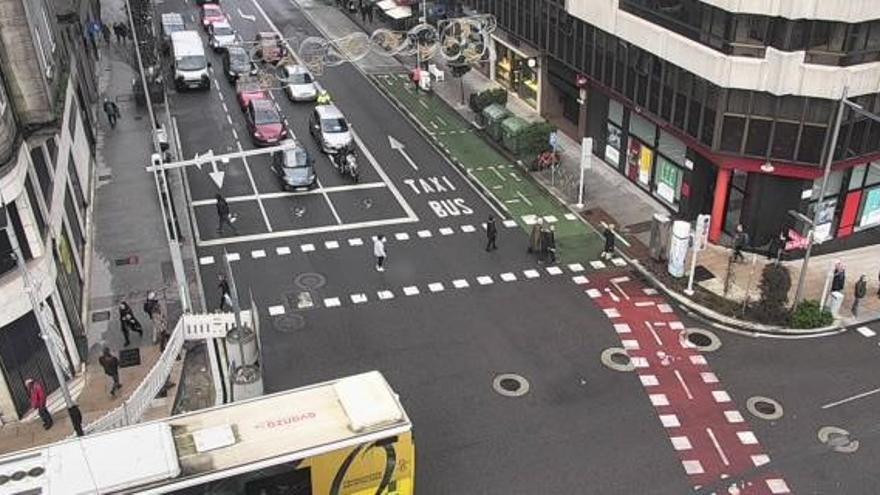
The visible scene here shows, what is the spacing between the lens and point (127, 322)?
97.8 ft

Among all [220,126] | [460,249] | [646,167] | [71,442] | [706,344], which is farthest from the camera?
[220,126]

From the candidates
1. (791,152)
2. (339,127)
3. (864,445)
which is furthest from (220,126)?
(864,445)

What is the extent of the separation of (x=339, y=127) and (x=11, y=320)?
2557cm

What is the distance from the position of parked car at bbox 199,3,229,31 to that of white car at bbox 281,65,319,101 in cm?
1589

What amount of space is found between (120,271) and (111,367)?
8752mm

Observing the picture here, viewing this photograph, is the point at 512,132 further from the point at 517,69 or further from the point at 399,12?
the point at 399,12

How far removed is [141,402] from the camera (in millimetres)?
26359

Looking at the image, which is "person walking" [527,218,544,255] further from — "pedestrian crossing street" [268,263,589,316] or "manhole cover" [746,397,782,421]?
"manhole cover" [746,397,782,421]

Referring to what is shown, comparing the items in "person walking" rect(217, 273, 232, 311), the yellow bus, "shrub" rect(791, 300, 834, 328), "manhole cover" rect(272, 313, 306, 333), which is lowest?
"manhole cover" rect(272, 313, 306, 333)

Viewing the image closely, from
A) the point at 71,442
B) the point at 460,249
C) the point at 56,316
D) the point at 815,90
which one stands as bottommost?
the point at 460,249

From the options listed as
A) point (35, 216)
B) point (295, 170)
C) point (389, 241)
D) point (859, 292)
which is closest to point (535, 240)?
point (389, 241)

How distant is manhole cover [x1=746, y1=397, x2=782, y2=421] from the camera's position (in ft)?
87.5

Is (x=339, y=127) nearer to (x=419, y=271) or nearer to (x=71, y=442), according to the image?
(x=419, y=271)

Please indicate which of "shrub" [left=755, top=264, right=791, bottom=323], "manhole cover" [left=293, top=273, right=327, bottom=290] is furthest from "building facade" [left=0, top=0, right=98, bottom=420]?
"shrub" [left=755, top=264, right=791, bottom=323]
